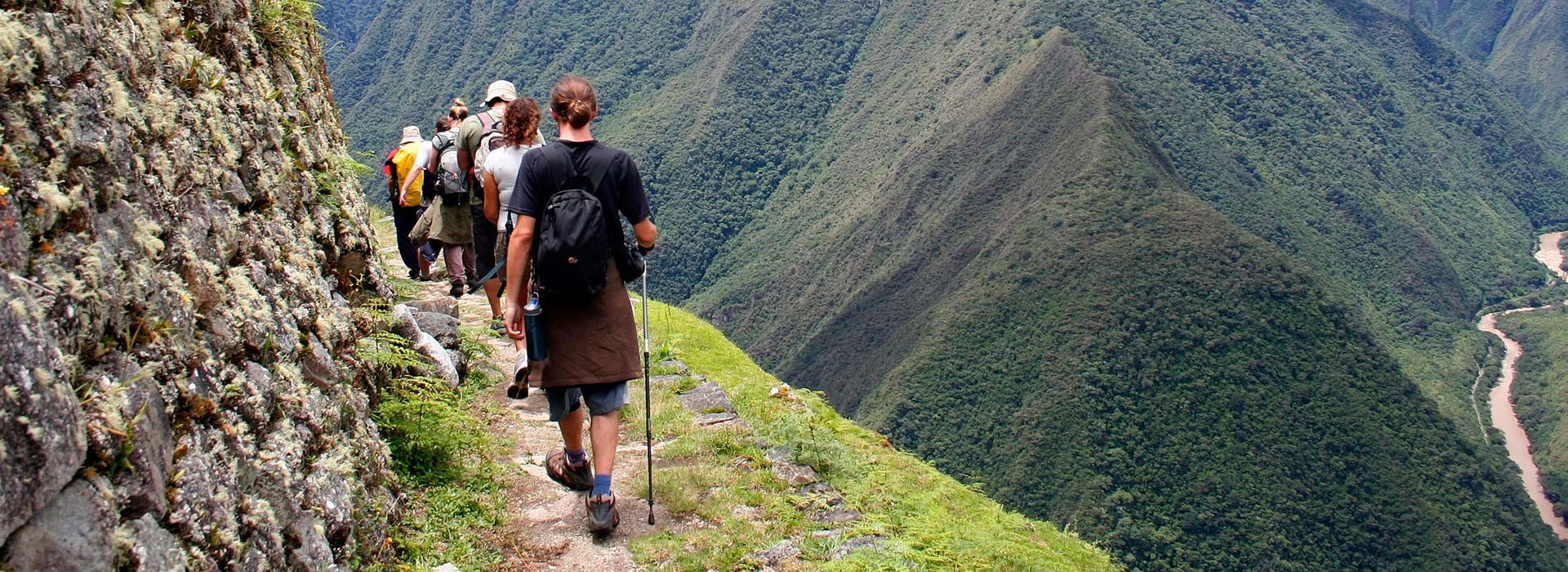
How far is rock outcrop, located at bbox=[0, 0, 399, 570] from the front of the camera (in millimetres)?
2848

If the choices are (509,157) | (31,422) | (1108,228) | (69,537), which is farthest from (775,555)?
(1108,228)

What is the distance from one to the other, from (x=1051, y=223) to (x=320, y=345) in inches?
3561

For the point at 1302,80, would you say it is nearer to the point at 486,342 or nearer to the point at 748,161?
the point at 748,161

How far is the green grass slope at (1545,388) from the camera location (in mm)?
97250

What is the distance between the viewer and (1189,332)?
8138 cm

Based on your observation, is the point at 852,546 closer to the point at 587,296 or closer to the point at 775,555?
the point at 775,555

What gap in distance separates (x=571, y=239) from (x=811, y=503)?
2509mm

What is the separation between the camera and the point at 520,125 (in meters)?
6.86

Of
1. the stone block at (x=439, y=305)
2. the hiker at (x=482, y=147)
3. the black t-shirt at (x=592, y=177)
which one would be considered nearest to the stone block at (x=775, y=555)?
the black t-shirt at (x=592, y=177)

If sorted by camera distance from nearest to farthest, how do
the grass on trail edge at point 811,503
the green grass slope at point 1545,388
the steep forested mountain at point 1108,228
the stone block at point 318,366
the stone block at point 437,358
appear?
the stone block at point 318,366 → the grass on trail edge at point 811,503 → the stone block at point 437,358 → the steep forested mountain at point 1108,228 → the green grass slope at point 1545,388

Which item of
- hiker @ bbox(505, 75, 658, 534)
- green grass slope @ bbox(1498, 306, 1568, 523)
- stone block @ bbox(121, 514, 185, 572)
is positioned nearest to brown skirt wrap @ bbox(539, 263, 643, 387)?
hiker @ bbox(505, 75, 658, 534)

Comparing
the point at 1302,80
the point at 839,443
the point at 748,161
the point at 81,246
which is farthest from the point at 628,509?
the point at 1302,80

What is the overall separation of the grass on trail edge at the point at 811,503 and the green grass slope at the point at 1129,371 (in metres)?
51.2

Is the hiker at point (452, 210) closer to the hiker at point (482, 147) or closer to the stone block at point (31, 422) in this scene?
the hiker at point (482, 147)
